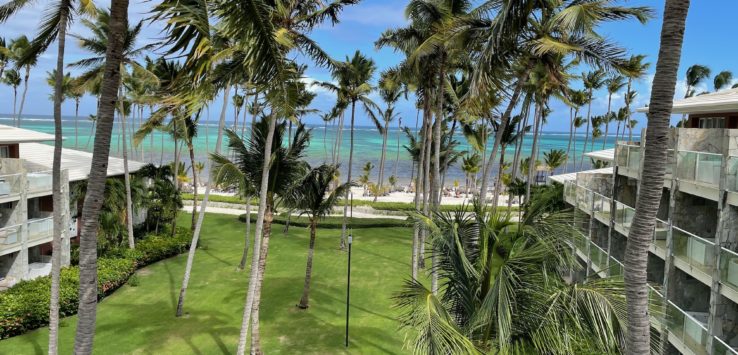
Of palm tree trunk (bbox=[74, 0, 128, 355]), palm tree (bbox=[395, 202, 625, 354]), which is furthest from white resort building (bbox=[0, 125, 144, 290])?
palm tree (bbox=[395, 202, 625, 354])

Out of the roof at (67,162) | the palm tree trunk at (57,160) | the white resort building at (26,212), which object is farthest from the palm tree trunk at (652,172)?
the roof at (67,162)

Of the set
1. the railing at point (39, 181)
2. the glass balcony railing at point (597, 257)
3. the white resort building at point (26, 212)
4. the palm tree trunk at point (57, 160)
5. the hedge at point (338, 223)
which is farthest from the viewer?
the hedge at point (338, 223)

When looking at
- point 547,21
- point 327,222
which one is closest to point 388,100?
point 327,222

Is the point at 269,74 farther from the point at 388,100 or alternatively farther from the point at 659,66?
the point at 388,100

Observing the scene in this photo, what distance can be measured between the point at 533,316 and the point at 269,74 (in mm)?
5271

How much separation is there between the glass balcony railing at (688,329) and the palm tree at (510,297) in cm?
596

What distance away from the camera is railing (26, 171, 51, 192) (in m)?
20.6

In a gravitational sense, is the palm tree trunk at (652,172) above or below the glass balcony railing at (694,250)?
above

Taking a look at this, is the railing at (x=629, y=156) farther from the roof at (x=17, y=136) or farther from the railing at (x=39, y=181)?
the railing at (x=39, y=181)

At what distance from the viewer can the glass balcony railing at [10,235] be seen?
18672 mm

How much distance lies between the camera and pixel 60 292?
18344 millimetres

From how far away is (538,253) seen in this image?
23.9 ft

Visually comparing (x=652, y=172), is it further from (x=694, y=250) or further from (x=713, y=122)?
(x=713, y=122)

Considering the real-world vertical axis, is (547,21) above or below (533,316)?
above
